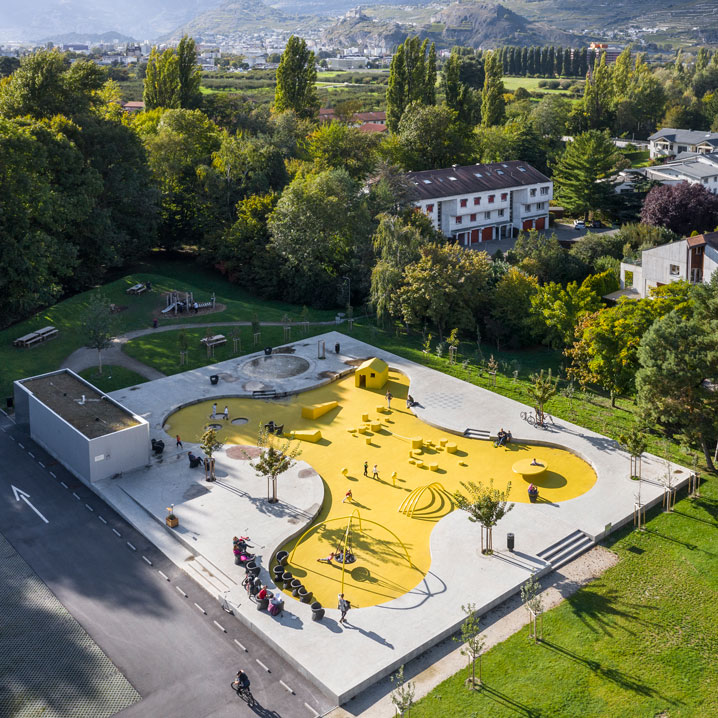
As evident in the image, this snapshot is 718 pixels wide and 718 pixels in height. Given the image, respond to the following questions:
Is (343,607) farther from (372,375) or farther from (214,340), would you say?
(214,340)

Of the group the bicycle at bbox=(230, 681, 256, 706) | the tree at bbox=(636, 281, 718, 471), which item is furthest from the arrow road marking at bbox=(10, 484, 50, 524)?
the tree at bbox=(636, 281, 718, 471)

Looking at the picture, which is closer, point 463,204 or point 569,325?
point 569,325

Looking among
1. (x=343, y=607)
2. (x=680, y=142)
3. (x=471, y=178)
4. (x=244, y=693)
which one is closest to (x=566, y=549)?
(x=343, y=607)

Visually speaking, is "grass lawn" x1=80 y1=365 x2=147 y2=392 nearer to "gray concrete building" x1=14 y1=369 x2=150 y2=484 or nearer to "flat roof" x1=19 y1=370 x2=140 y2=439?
"flat roof" x1=19 y1=370 x2=140 y2=439

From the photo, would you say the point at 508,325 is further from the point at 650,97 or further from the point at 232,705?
the point at 650,97

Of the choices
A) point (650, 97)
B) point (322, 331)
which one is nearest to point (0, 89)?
point (322, 331)

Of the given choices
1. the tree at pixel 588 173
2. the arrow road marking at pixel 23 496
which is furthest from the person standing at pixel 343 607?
the tree at pixel 588 173

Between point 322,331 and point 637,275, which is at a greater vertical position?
point 637,275
